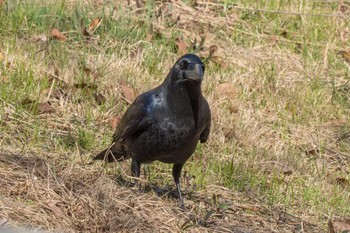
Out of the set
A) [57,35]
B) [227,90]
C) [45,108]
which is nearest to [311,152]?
[227,90]

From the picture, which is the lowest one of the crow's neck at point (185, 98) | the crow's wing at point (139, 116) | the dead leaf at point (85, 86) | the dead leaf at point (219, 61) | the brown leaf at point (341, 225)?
the brown leaf at point (341, 225)

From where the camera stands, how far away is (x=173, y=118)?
19.5 feet

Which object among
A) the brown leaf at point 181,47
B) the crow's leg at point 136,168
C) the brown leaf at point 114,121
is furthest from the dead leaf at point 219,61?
the crow's leg at point 136,168

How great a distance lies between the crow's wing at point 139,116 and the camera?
6082 millimetres

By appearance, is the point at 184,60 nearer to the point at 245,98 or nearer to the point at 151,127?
the point at 151,127

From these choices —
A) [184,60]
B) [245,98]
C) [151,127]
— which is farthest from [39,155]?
[245,98]

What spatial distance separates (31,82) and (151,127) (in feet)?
6.08

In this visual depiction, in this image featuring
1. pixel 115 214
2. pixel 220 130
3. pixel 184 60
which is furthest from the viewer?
pixel 220 130

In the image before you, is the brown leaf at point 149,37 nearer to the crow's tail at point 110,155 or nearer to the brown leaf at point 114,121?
the brown leaf at point 114,121

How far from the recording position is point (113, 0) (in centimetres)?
970

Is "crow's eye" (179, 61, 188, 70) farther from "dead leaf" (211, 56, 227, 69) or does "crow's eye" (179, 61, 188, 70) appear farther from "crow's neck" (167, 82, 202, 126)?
"dead leaf" (211, 56, 227, 69)

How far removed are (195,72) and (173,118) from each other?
0.34m

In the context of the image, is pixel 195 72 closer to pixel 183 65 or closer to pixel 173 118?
pixel 183 65

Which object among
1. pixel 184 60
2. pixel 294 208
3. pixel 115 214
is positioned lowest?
pixel 294 208
